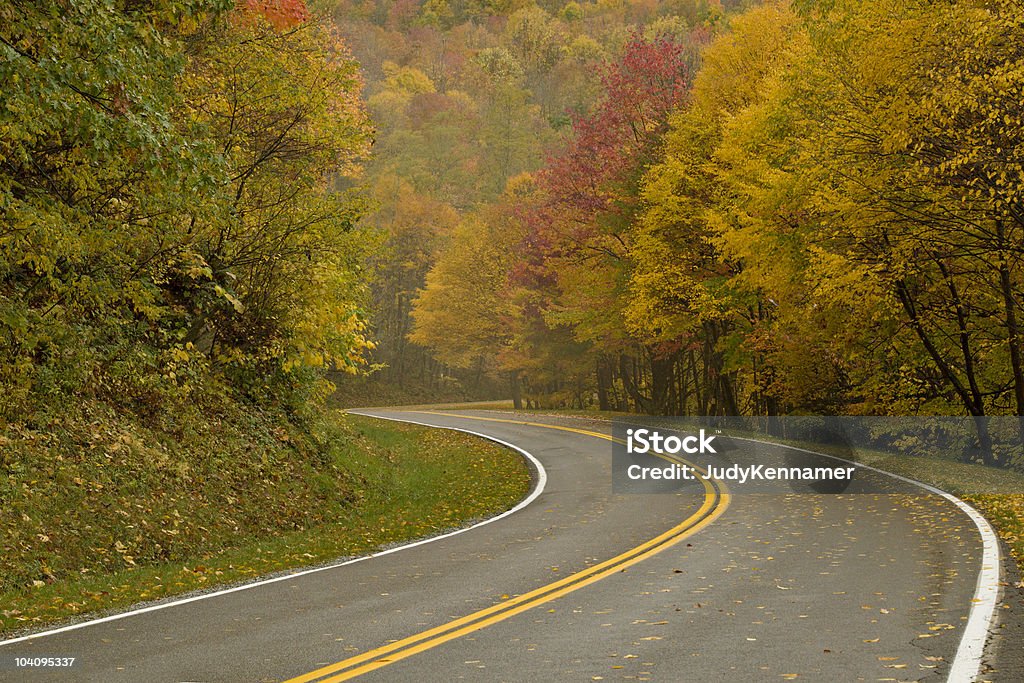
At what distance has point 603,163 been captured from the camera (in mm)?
37688

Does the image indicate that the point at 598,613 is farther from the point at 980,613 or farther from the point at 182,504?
the point at 182,504

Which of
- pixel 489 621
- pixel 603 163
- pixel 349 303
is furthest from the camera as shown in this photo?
pixel 603 163

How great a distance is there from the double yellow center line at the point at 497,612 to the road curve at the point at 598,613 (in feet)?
0.10

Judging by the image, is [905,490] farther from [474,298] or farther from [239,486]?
[474,298]

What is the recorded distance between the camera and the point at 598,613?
8.78m

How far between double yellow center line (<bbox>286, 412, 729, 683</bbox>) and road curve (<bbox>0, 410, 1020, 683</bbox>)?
3 centimetres

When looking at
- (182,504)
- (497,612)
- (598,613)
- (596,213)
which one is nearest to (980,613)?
(598,613)

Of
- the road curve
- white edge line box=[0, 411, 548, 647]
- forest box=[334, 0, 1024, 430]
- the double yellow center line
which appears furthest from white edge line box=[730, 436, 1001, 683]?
forest box=[334, 0, 1024, 430]

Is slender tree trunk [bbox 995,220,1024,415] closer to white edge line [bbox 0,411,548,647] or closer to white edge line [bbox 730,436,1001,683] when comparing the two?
white edge line [bbox 730,436,1001,683]

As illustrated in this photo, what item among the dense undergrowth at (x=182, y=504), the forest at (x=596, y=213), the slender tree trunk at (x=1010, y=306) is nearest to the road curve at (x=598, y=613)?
the dense undergrowth at (x=182, y=504)

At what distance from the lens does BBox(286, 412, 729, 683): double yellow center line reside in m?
6.93

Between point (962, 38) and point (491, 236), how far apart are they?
3996cm

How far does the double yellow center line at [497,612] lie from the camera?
6932mm

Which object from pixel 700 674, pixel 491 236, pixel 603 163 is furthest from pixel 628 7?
pixel 700 674
